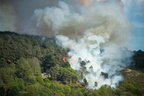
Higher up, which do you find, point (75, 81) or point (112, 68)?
point (112, 68)

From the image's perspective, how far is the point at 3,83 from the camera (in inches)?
1697

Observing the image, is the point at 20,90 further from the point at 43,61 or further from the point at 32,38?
the point at 32,38

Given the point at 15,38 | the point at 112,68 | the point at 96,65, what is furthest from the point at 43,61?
the point at 112,68

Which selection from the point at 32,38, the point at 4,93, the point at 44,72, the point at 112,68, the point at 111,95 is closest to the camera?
the point at 4,93

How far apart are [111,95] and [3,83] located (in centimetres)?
2248

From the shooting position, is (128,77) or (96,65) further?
(96,65)

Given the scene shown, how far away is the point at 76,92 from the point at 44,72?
20693 millimetres

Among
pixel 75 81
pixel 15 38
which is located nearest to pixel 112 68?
pixel 75 81

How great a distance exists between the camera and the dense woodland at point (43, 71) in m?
42.7

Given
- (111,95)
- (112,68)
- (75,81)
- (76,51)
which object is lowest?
(111,95)

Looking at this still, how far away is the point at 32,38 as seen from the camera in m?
79.5

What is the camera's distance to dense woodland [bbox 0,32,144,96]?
140ft

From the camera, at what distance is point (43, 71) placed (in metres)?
64.6

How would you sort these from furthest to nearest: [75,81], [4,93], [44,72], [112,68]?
[112,68] → [44,72] → [75,81] → [4,93]
